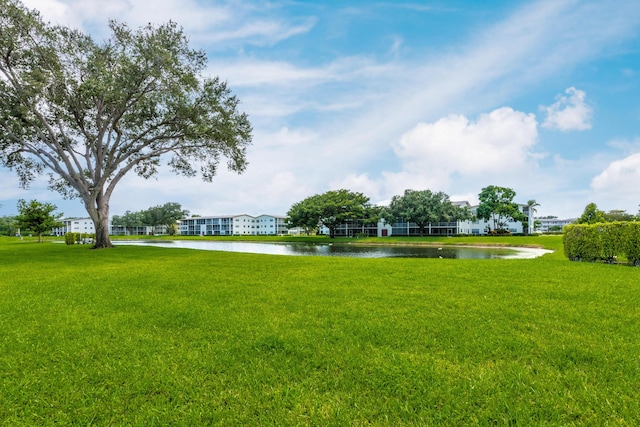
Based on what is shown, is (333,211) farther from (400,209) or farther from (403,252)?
(403,252)

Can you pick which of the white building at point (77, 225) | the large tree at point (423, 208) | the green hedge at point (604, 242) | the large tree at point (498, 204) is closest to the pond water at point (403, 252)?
the green hedge at point (604, 242)

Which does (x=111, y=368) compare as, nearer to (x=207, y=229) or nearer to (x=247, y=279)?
(x=247, y=279)

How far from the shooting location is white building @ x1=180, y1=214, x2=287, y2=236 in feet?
331

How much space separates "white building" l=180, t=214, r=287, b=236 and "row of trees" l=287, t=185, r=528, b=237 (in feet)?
148

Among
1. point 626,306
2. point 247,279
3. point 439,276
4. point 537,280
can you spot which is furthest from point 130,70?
point 626,306

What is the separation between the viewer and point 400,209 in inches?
2047

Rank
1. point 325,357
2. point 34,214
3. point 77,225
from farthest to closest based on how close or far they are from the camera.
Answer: point 77,225, point 34,214, point 325,357

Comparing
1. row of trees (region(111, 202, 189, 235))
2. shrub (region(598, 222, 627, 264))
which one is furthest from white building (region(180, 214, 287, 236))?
shrub (region(598, 222, 627, 264))

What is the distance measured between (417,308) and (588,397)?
2.49 m

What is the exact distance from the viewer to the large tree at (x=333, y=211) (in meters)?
53.5

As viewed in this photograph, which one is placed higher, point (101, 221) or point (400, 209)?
point (400, 209)

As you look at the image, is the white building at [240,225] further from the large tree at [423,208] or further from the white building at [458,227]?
the large tree at [423,208]

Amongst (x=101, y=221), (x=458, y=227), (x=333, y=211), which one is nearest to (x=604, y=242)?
(x=101, y=221)

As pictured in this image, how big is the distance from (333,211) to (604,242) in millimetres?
44155
